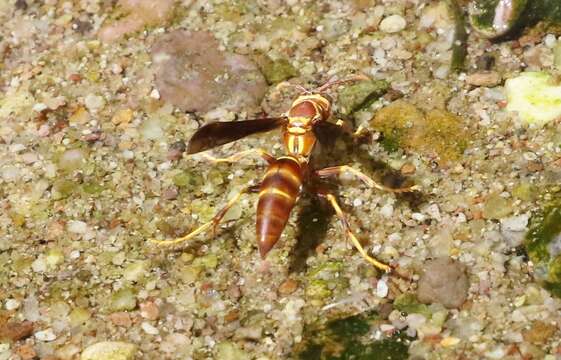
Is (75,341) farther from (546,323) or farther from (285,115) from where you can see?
(546,323)

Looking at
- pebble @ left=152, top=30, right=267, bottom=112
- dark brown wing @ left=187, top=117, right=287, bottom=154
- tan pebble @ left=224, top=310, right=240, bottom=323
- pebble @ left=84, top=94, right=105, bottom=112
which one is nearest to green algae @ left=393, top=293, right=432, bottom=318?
tan pebble @ left=224, top=310, right=240, bottom=323

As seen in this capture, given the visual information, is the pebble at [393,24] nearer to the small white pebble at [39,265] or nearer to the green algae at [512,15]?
the green algae at [512,15]

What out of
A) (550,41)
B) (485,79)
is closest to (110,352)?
(485,79)

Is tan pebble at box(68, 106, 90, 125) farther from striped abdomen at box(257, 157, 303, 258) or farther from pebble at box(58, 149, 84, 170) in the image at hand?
striped abdomen at box(257, 157, 303, 258)

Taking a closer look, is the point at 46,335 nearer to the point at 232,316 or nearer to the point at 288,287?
the point at 232,316

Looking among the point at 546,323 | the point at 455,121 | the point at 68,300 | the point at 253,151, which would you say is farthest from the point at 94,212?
the point at 546,323

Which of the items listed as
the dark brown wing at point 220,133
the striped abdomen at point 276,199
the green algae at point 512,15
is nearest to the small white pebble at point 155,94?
the dark brown wing at point 220,133
